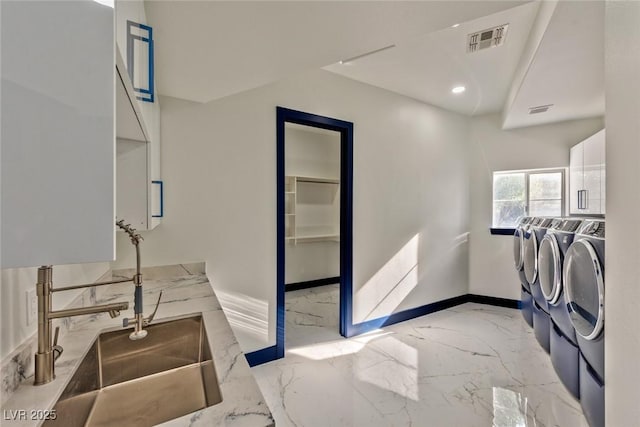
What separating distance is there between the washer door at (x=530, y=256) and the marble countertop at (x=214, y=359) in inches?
103

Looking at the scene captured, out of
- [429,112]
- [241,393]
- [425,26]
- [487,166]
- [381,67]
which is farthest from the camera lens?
[487,166]

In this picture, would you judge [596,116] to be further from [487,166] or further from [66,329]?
[66,329]

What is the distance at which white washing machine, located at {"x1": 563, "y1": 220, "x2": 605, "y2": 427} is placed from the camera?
1.42 metres

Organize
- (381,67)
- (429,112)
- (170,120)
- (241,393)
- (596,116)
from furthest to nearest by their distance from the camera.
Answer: (429,112) < (596,116) < (381,67) < (170,120) < (241,393)

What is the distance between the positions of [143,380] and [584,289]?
219cm

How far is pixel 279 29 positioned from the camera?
1203 millimetres

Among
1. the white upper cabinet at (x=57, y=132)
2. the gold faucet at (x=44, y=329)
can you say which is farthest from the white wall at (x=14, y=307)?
the white upper cabinet at (x=57, y=132)

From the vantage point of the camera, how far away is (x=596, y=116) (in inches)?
126

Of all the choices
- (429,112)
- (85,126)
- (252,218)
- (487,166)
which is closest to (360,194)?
(252,218)

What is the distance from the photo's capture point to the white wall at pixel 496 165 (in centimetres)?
346

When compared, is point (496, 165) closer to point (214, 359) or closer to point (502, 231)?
point (502, 231)

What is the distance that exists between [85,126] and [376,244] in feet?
9.13

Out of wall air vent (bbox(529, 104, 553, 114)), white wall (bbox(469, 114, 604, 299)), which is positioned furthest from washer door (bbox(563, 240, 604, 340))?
white wall (bbox(469, 114, 604, 299))

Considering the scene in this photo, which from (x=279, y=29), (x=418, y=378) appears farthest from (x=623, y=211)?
(x=418, y=378)
